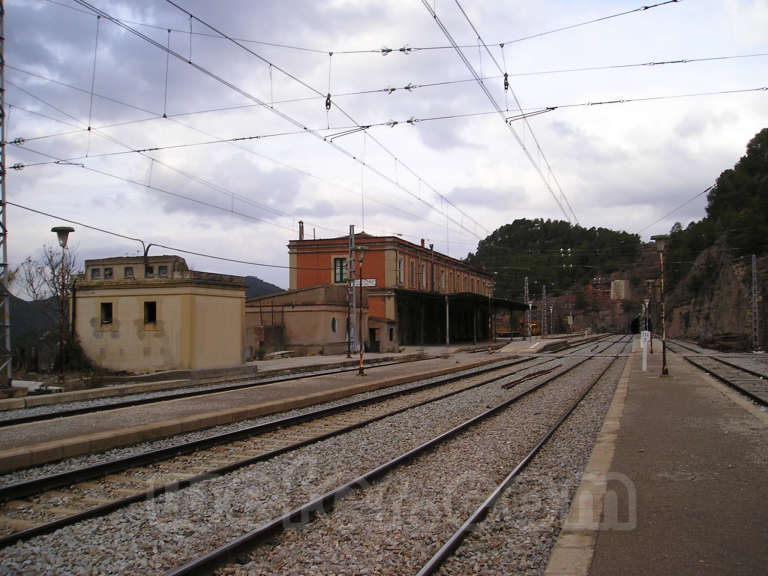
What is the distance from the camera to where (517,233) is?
137500mm

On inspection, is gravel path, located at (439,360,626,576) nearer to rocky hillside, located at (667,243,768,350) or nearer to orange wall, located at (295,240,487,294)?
rocky hillside, located at (667,243,768,350)

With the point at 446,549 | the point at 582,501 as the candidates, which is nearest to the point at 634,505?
the point at 582,501

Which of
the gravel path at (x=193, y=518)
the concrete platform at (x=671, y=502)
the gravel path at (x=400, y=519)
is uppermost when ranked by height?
the concrete platform at (x=671, y=502)

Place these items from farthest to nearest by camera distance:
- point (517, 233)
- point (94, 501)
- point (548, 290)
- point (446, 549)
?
point (517, 233) < point (548, 290) < point (94, 501) < point (446, 549)

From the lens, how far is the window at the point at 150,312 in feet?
87.2

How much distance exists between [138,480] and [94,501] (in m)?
0.92

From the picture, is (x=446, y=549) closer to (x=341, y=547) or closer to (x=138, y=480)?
(x=341, y=547)

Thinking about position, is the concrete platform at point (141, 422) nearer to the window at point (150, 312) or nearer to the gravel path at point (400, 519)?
the gravel path at point (400, 519)

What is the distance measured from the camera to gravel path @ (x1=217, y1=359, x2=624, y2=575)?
4.99 meters

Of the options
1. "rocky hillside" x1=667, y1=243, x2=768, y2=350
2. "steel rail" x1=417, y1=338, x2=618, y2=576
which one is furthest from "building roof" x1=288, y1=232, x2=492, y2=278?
"steel rail" x1=417, y1=338, x2=618, y2=576

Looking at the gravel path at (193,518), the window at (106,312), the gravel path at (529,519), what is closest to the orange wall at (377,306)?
the window at (106,312)

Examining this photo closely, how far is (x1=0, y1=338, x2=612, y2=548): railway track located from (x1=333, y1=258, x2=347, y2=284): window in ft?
149

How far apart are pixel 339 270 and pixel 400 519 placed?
52.3 m

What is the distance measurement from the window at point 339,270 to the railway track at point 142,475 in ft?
149
